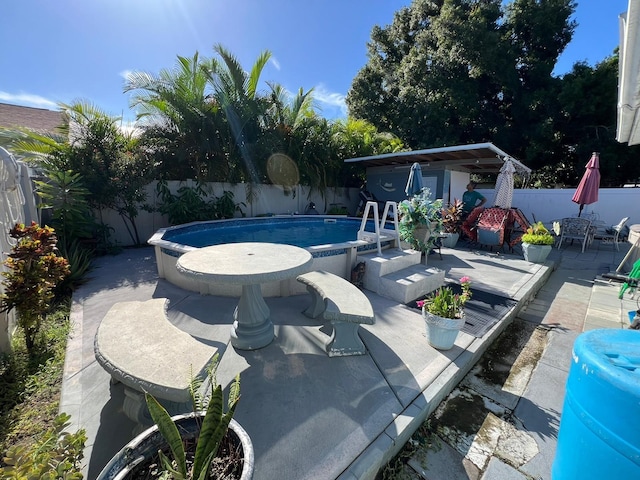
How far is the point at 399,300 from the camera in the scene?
421cm

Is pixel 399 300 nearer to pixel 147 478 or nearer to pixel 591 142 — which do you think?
pixel 147 478

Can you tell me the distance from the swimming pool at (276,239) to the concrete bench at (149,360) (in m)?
1.96

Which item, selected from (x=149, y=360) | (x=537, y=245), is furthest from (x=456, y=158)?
(x=149, y=360)

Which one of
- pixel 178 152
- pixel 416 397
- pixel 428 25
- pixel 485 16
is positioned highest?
pixel 428 25

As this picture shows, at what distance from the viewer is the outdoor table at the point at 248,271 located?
93.9 inches

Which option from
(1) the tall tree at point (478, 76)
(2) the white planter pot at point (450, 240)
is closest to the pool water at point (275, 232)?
(2) the white planter pot at point (450, 240)

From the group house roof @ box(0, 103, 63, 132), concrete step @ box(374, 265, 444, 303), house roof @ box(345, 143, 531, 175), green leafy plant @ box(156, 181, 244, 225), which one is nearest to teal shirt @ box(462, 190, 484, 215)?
house roof @ box(345, 143, 531, 175)

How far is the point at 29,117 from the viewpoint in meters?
11.1

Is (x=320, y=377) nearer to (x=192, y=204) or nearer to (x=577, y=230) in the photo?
(x=192, y=204)

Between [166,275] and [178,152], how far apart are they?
612 centimetres

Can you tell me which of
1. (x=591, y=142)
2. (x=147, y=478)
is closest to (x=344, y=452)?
(x=147, y=478)

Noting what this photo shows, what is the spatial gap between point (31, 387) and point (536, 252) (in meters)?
8.69

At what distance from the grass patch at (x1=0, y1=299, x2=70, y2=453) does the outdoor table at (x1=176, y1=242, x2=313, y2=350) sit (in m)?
1.47

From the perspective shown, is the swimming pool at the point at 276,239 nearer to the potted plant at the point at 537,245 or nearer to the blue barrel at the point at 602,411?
the blue barrel at the point at 602,411
